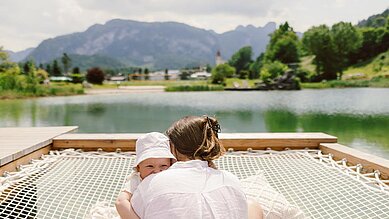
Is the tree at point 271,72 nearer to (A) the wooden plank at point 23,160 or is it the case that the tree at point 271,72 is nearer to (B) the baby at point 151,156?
(A) the wooden plank at point 23,160

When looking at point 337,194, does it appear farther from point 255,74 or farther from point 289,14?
point 289,14

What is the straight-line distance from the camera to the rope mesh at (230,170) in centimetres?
201

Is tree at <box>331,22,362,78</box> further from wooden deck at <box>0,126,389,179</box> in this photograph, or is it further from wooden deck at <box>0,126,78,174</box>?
wooden deck at <box>0,126,78,174</box>

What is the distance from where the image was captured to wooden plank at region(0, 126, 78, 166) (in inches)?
98.6

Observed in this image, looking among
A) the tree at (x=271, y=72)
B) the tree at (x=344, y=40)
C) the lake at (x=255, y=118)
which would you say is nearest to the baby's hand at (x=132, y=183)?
the lake at (x=255, y=118)

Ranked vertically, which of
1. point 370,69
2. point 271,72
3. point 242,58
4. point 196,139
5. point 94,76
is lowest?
point 94,76

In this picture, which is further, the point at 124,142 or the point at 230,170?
Result: the point at 124,142

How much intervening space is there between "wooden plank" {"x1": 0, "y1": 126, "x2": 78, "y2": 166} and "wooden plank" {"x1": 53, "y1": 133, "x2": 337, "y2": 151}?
0.17 m

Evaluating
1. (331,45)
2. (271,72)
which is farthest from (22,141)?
(331,45)

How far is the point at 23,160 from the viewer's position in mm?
2629

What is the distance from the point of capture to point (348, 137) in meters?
8.12

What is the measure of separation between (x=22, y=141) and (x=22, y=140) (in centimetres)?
5

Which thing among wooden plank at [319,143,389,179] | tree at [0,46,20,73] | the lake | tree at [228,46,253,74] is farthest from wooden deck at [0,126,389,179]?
tree at [228,46,253,74]

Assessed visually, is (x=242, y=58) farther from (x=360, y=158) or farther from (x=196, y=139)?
(x=196, y=139)
